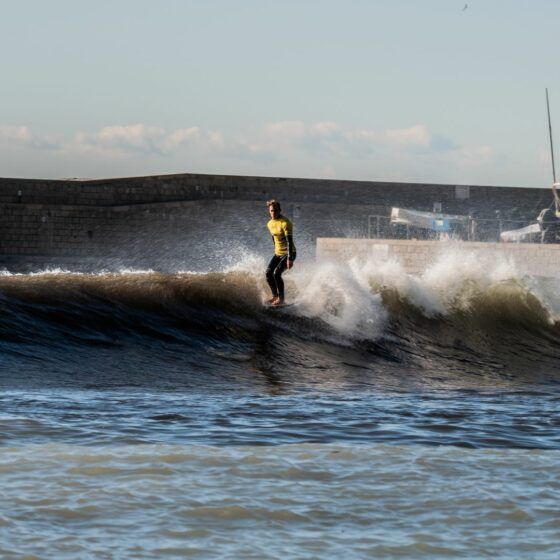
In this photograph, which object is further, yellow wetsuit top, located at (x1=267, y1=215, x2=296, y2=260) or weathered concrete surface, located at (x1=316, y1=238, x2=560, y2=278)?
weathered concrete surface, located at (x1=316, y1=238, x2=560, y2=278)

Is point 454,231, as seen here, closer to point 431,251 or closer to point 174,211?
point 174,211

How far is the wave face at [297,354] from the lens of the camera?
761 cm

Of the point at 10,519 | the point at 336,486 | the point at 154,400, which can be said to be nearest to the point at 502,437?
the point at 336,486

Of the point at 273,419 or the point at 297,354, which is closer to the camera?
the point at 273,419

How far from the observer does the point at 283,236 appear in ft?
43.8

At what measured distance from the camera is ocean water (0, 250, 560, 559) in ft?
16.2

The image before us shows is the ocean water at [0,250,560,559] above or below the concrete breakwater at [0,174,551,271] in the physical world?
below

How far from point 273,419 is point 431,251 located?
44.4ft

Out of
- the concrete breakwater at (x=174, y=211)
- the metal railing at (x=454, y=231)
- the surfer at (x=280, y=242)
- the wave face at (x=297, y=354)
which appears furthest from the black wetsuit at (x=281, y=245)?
the concrete breakwater at (x=174, y=211)

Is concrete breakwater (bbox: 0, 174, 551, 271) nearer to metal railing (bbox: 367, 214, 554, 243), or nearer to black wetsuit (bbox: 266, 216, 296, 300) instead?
metal railing (bbox: 367, 214, 554, 243)

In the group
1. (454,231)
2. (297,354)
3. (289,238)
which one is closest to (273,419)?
(297,354)

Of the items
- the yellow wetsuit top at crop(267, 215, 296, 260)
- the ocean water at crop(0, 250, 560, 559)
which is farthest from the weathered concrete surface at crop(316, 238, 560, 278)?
the yellow wetsuit top at crop(267, 215, 296, 260)

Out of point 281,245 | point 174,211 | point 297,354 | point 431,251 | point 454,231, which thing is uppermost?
point 174,211

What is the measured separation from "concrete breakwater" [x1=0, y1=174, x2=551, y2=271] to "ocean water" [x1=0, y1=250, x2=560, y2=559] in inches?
738
